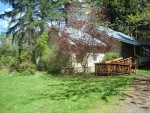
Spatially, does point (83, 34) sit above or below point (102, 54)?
above

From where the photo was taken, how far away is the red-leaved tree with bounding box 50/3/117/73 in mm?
18328

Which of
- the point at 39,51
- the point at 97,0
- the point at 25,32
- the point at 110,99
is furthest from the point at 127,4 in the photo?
the point at 110,99

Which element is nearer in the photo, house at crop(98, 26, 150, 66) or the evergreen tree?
house at crop(98, 26, 150, 66)

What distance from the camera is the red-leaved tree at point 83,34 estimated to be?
18.3 m

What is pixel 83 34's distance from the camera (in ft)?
60.7

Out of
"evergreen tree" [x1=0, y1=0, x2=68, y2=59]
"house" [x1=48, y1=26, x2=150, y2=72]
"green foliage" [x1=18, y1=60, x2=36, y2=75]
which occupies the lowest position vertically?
"green foliage" [x1=18, y1=60, x2=36, y2=75]

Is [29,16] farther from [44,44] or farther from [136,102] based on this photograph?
[136,102]

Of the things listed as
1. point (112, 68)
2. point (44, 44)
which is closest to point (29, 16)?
point (44, 44)

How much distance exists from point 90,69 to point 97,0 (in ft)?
72.9

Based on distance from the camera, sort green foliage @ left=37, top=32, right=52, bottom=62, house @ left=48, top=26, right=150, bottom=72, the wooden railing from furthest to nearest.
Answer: green foliage @ left=37, top=32, right=52, bottom=62
house @ left=48, top=26, right=150, bottom=72
the wooden railing

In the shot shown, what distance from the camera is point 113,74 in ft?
62.0

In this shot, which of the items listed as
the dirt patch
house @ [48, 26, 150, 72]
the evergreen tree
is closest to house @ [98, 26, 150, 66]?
house @ [48, 26, 150, 72]

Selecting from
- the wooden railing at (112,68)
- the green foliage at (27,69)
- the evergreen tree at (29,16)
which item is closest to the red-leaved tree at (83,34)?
the wooden railing at (112,68)

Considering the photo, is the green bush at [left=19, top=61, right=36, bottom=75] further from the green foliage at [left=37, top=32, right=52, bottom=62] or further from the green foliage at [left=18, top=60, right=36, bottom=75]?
the green foliage at [left=37, top=32, right=52, bottom=62]
